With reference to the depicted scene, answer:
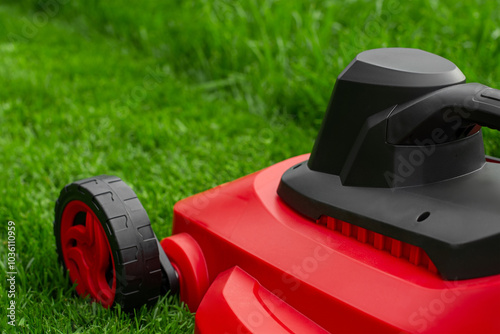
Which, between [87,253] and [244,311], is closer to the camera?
[244,311]

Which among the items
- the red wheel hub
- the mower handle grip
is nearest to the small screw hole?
the mower handle grip

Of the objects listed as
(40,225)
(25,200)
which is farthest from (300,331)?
(25,200)

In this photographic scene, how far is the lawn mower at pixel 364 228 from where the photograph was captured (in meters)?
1.00

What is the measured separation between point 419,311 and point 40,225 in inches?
48.0

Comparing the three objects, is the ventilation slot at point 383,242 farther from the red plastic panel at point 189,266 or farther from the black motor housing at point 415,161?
the red plastic panel at point 189,266

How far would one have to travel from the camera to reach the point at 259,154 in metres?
2.29

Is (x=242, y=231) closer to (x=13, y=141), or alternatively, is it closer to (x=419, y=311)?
(x=419, y=311)

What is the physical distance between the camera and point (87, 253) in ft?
4.73

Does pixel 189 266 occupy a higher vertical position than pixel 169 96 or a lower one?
lower

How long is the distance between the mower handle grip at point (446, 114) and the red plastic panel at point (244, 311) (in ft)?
1.27

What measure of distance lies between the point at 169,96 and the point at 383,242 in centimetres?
194

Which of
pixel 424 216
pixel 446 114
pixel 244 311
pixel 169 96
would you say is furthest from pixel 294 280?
pixel 169 96

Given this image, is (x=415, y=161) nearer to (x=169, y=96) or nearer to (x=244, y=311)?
(x=244, y=311)

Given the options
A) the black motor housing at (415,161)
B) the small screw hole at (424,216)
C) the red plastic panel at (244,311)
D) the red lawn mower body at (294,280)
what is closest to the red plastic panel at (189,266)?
the red lawn mower body at (294,280)
